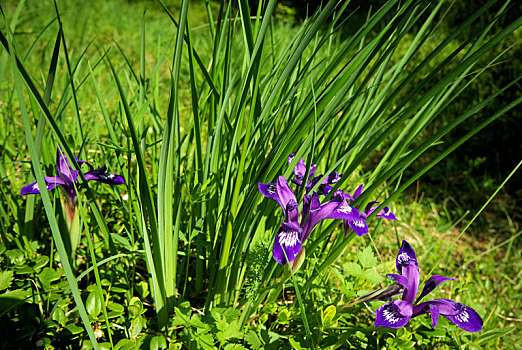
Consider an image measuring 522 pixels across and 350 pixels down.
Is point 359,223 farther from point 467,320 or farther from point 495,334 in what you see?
point 495,334

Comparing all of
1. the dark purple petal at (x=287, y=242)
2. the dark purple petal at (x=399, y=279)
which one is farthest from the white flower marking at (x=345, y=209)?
the dark purple petal at (x=399, y=279)

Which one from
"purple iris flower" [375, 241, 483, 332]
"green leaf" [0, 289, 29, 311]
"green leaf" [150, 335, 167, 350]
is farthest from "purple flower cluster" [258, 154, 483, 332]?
"green leaf" [0, 289, 29, 311]

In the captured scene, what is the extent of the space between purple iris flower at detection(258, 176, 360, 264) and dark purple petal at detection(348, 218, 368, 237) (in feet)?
0.08

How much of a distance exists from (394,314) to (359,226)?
23cm

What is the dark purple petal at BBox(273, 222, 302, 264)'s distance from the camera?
0.76m

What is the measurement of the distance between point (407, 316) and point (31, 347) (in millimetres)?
931

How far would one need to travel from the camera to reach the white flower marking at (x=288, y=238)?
79 cm

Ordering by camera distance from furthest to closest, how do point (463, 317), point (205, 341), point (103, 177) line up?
point (103, 177) < point (463, 317) < point (205, 341)

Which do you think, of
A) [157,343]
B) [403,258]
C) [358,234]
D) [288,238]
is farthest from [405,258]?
[157,343]

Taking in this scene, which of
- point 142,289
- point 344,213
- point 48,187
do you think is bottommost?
point 142,289

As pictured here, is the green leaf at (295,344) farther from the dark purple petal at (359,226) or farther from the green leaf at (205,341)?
the dark purple petal at (359,226)

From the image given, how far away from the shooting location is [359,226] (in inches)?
33.0

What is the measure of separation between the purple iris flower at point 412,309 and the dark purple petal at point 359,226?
152 mm

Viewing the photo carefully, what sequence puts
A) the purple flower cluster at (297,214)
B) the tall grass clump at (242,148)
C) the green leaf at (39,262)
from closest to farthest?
the tall grass clump at (242,148)
the purple flower cluster at (297,214)
the green leaf at (39,262)
